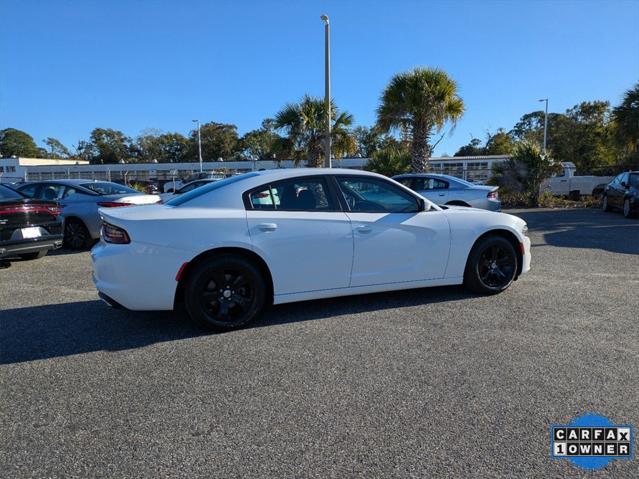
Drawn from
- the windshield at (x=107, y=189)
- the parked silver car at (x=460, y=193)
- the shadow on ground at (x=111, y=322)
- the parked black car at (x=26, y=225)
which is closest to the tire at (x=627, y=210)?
the parked silver car at (x=460, y=193)

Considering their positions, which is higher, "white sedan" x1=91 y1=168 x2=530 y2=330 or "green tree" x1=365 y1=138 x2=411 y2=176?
"green tree" x1=365 y1=138 x2=411 y2=176

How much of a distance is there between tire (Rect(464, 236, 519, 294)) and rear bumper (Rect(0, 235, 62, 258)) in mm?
6456

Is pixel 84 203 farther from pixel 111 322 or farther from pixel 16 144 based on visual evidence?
pixel 16 144

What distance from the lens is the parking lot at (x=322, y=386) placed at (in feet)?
7.79

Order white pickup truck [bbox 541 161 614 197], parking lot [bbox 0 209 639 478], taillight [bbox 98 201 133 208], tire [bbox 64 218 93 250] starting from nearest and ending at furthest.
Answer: parking lot [bbox 0 209 639 478] < taillight [bbox 98 201 133 208] < tire [bbox 64 218 93 250] < white pickup truck [bbox 541 161 614 197]

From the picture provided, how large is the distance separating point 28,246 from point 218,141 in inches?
2744

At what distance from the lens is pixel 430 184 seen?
11469 millimetres

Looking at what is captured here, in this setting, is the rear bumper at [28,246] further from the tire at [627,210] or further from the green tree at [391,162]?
the tire at [627,210]

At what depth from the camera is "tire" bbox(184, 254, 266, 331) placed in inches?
161

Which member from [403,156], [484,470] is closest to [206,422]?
[484,470]

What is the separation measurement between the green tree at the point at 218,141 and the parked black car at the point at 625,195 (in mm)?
64929

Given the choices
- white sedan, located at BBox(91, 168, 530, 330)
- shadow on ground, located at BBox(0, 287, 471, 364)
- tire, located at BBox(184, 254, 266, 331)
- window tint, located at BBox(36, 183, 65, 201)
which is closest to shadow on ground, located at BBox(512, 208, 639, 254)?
white sedan, located at BBox(91, 168, 530, 330)

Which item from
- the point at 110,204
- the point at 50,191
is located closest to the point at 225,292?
the point at 110,204

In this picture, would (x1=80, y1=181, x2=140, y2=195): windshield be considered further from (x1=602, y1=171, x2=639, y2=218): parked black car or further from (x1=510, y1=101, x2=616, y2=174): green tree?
(x1=510, y1=101, x2=616, y2=174): green tree
